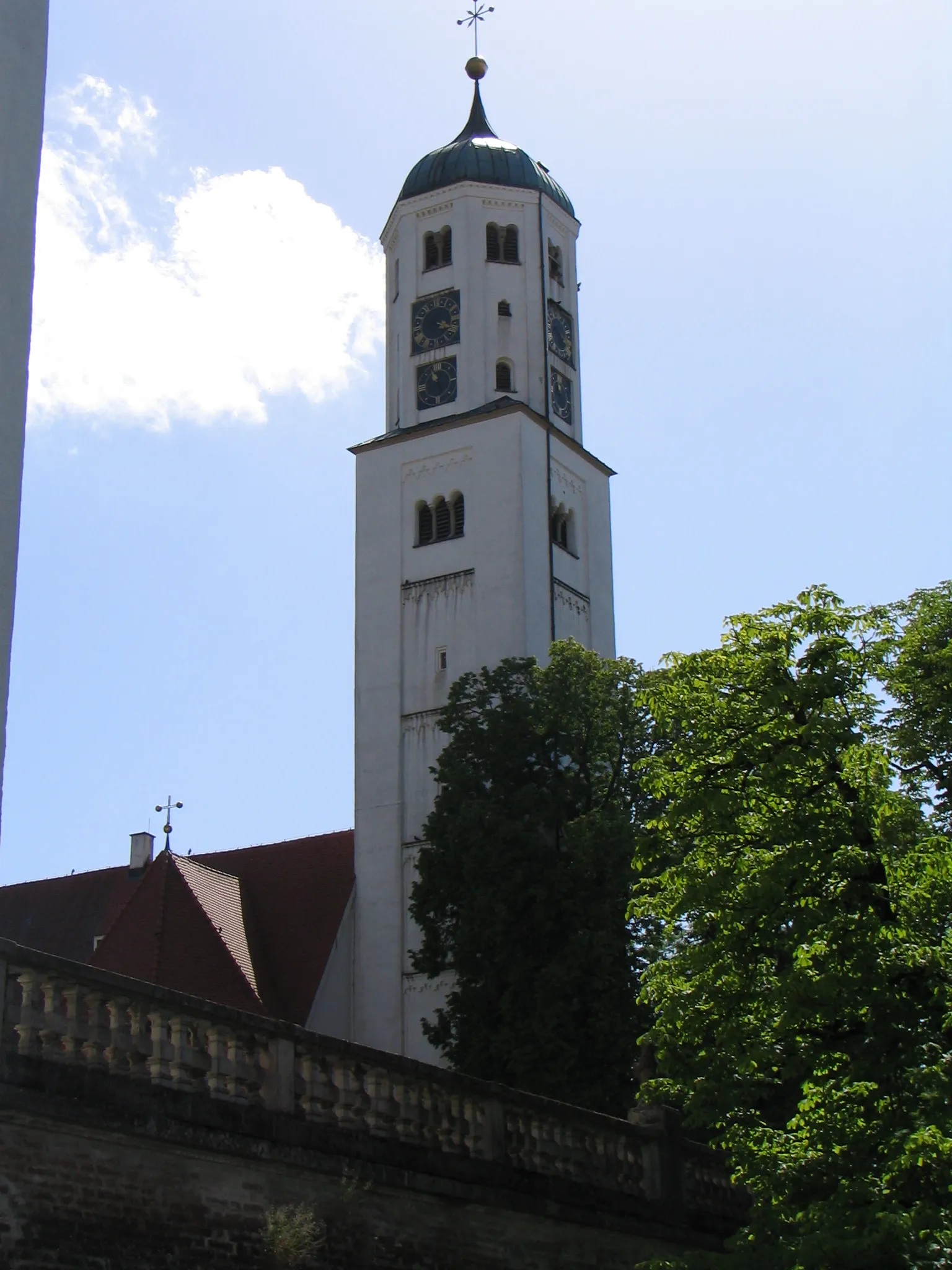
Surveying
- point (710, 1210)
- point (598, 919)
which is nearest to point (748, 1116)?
point (710, 1210)

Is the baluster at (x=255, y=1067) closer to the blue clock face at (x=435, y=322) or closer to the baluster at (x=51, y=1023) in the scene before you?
the baluster at (x=51, y=1023)

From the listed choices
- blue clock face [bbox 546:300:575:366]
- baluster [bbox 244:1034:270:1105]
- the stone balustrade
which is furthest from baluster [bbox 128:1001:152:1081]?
blue clock face [bbox 546:300:575:366]

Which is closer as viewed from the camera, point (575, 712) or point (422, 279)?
point (575, 712)

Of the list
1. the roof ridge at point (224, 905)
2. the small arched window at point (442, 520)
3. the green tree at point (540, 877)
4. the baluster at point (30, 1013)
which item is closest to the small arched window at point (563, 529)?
the small arched window at point (442, 520)

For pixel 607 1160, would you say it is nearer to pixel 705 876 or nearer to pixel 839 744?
pixel 705 876

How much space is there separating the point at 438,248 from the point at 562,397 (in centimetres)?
524

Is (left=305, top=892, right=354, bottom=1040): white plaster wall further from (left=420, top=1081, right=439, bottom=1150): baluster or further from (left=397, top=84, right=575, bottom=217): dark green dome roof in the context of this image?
(left=420, top=1081, right=439, bottom=1150): baluster

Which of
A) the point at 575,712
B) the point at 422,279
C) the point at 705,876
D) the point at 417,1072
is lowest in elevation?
the point at 417,1072

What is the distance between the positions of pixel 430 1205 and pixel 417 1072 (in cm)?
113

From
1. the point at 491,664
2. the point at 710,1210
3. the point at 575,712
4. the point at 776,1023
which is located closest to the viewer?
the point at 776,1023

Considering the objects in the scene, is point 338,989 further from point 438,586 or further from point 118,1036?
point 118,1036

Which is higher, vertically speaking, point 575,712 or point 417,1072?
point 575,712

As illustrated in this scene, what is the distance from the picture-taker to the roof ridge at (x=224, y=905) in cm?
3862

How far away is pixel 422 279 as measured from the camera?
47.2 m
